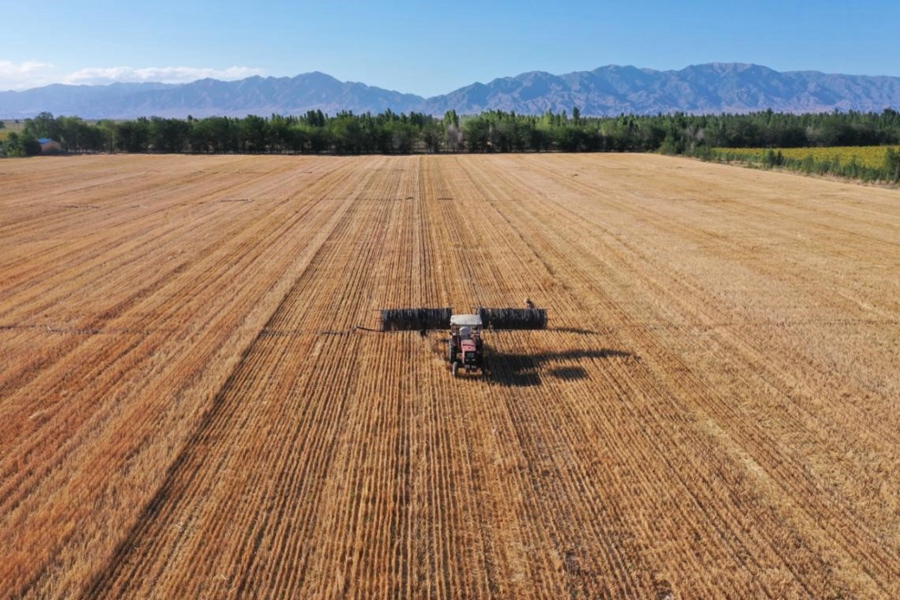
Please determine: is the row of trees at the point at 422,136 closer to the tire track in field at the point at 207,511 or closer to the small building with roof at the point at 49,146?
the small building with roof at the point at 49,146

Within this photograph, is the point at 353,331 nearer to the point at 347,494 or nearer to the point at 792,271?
the point at 347,494

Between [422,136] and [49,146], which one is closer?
[422,136]

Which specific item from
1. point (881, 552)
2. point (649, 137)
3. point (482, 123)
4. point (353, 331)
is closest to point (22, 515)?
point (353, 331)

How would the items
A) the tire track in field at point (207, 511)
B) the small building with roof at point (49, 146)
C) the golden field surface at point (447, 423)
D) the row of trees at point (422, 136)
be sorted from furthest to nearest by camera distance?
the small building with roof at point (49, 146) < the row of trees at point (422, 136) < the golden field surface at point (447, 423) < the tire track in field at point (207, 511)

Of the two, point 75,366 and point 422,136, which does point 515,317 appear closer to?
point 75,366

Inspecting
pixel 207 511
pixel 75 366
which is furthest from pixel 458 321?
pixel 75 366

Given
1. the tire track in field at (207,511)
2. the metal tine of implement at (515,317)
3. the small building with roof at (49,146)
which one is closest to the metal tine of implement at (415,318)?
the metal tine of implement at (515,317)
